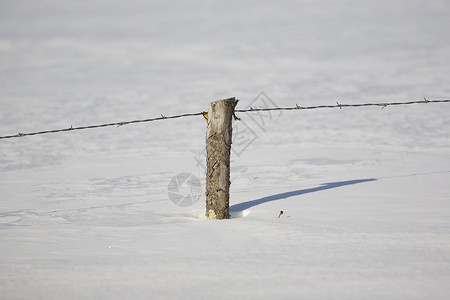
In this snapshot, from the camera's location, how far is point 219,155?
649 cm

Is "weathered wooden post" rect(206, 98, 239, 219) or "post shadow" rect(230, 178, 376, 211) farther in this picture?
"post shadow" rect(230, 178, 376, 211)

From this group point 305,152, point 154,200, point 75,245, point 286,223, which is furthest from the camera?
point 305,152

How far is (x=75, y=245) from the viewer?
17.6 feet

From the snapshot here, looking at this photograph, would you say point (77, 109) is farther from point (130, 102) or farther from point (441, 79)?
point (441, 79)

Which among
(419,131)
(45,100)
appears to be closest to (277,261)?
(419,131)

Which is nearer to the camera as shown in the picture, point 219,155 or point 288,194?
point 219,155

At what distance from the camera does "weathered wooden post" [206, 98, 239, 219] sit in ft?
21.1

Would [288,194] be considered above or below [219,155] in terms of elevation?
below

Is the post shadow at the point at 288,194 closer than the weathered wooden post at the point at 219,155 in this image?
No

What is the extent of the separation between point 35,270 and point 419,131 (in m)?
11.0

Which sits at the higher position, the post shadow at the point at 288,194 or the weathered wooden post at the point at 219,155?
the weathered wooden post at the point at 219,155

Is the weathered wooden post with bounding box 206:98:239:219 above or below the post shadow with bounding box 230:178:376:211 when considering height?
above

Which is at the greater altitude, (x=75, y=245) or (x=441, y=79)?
(x=441, y=79)

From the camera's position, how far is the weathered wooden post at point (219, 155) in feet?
21.1
